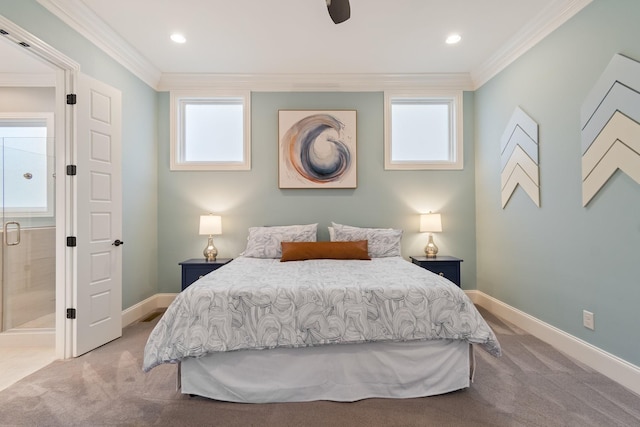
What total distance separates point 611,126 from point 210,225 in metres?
3.79

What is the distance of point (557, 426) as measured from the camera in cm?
164

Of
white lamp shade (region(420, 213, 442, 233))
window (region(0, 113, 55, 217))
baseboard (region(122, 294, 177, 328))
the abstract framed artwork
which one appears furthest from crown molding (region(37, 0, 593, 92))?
baseboard (region(122, 294, 177, 328))

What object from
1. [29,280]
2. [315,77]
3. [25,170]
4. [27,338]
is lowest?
[27,338]

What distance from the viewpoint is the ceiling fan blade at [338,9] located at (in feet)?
5.86

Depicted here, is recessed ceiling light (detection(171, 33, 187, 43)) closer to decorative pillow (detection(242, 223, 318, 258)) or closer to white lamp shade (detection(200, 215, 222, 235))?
white lamp shade (detection(200, 215, 222, 235))

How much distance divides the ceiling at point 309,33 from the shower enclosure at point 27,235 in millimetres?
1525

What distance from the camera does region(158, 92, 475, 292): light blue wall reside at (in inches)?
152

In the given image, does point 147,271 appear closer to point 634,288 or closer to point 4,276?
point 4,276

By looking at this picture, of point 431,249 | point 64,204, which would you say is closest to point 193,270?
point 64,204

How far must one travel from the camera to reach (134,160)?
339 centimetres

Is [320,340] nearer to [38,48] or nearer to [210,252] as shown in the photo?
[210,252]

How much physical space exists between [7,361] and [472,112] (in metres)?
5.51

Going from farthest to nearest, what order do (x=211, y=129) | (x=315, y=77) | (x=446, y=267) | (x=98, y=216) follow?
(x=211, y=129) < (x=315, y=77) < (x=446, y=267) < (x=98, y=216)

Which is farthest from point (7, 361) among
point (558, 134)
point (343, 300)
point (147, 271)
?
point (558, 134)
